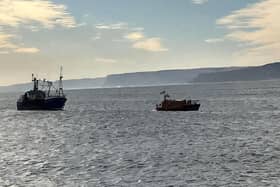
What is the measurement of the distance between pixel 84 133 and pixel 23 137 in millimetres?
10115

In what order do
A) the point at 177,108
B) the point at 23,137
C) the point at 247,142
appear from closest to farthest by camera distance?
the point at 247,142 → the point at 23,137 → the point at 177,108

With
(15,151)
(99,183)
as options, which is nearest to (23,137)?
(15,151)

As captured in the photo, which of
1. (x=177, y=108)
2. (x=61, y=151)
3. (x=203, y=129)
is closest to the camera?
(x=61, y=151)

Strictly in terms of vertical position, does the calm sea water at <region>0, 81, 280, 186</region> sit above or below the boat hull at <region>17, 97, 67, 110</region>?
below

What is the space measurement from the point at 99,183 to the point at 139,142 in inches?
1020

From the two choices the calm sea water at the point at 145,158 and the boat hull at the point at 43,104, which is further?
the boat hull at the point at 43,104

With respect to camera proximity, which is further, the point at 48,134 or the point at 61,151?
the point at 48,134

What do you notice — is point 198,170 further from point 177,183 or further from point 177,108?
point 177,108

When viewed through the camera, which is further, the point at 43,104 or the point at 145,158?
the point at 43,104

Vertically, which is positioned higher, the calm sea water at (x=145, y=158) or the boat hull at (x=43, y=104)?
the boat hull at (x=43, y=104)

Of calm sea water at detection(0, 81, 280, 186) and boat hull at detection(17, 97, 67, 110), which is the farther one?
boat hull at detection(17, 97, 67, 110)

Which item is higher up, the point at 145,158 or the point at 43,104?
the point at 43,104

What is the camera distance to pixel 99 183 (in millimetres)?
36344

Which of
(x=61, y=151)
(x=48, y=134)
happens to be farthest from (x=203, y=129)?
(x=61, y=151)
